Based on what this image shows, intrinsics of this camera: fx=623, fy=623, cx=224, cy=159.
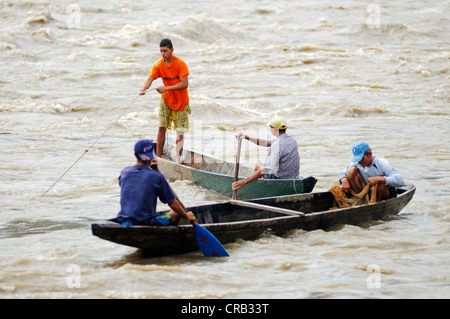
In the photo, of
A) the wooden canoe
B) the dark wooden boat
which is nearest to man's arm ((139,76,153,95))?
the wooden canoe

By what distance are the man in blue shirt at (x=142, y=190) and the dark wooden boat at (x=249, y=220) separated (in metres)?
0.11

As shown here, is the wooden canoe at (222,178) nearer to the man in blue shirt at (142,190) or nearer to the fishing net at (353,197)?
the fishing net at (353,197)

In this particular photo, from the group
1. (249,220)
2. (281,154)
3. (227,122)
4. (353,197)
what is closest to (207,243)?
(249,220)

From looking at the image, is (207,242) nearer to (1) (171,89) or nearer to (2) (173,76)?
(1) (171,89)

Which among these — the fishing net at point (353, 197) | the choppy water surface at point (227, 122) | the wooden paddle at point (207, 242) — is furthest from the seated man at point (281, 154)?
the wooden paddle at point (207, 242)

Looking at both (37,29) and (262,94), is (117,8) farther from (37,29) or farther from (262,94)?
(262,94)

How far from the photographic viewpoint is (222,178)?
25.8 ft

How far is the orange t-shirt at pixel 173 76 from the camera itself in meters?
8.24

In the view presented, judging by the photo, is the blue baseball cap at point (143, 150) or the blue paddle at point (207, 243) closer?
the blue baseball cap at point (143, 150)

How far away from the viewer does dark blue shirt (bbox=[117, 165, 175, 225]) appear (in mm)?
4988

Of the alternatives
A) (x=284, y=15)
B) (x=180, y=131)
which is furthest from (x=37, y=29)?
(x=180, y=131)

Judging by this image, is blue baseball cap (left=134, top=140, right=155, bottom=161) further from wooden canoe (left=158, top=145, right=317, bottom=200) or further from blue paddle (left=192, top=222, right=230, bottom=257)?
wooden canoe (left=158, top=145, right=317, bottom=200)

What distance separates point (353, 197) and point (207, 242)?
2.15 meters

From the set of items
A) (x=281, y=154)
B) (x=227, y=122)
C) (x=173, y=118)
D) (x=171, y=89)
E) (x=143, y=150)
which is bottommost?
(x=227, y=122)
